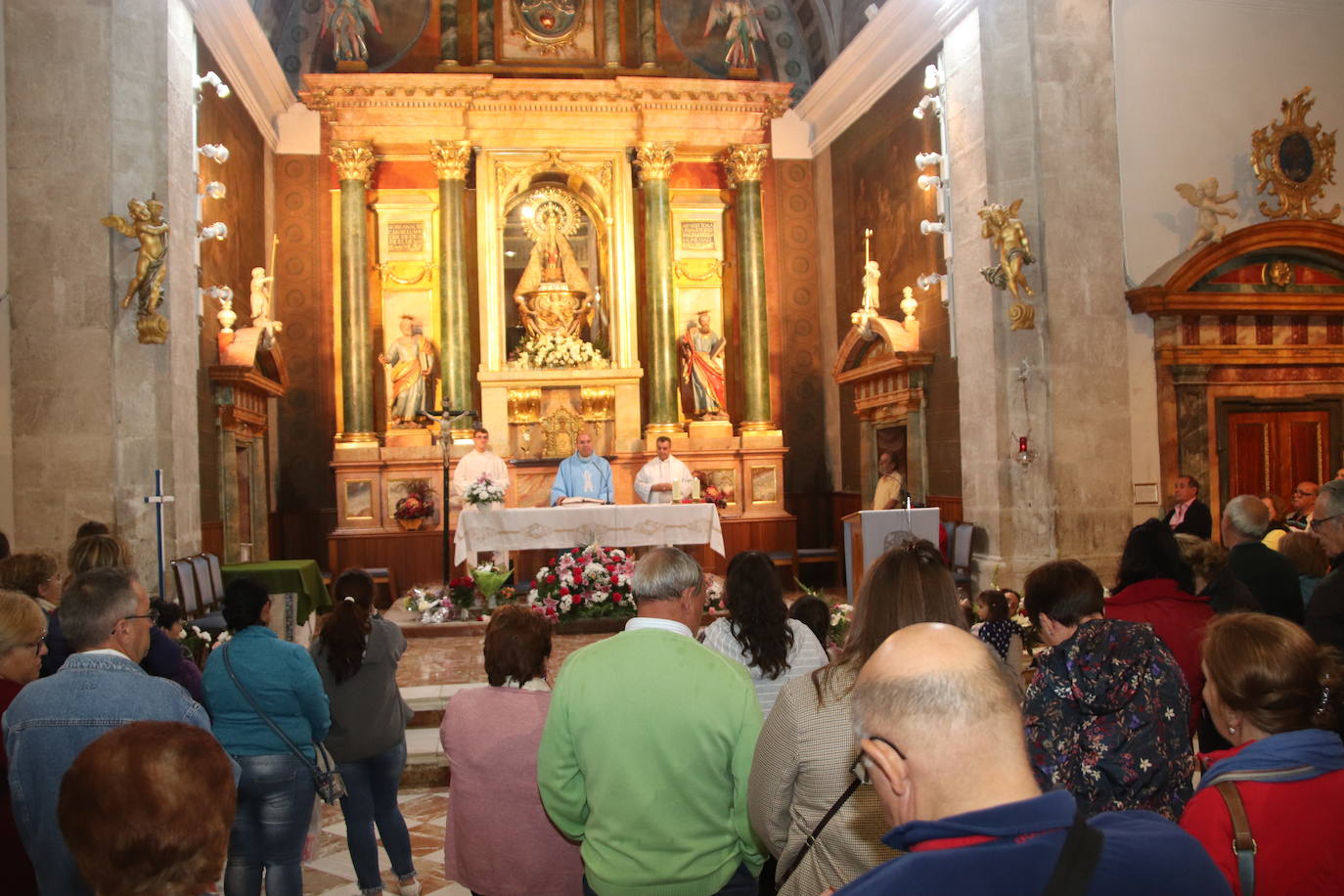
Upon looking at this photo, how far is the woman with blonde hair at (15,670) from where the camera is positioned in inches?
123

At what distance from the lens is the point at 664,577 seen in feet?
10.3

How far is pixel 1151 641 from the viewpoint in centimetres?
304

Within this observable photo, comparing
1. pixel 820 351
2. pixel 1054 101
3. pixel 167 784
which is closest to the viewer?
pixel 167 784

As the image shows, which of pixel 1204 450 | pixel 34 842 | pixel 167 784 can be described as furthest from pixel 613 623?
pixel 167 784

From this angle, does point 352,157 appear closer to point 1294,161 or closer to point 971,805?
point 1294,161

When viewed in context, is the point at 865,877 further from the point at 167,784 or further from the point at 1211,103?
the point at 1211,103

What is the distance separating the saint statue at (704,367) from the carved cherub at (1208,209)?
6358 millimetres

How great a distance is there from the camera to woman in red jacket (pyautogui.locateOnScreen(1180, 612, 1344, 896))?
7.68 ft

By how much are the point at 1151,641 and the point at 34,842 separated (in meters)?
2.90

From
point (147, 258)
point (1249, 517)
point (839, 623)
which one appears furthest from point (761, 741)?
point (147, 258)

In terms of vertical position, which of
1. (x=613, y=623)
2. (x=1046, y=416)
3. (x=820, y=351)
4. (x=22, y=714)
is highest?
(x=820, y=351)

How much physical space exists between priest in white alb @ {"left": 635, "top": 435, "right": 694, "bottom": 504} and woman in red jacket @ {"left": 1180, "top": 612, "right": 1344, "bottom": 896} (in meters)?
10.2

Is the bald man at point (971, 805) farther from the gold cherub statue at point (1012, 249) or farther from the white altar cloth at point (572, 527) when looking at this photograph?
the white altar cloth at point (572, 527)

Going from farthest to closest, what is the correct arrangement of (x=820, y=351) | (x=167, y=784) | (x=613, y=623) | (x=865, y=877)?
(x=820, y=351) → (x=613, y=623) → (x=167, y=784) → (x=865, y=877)
